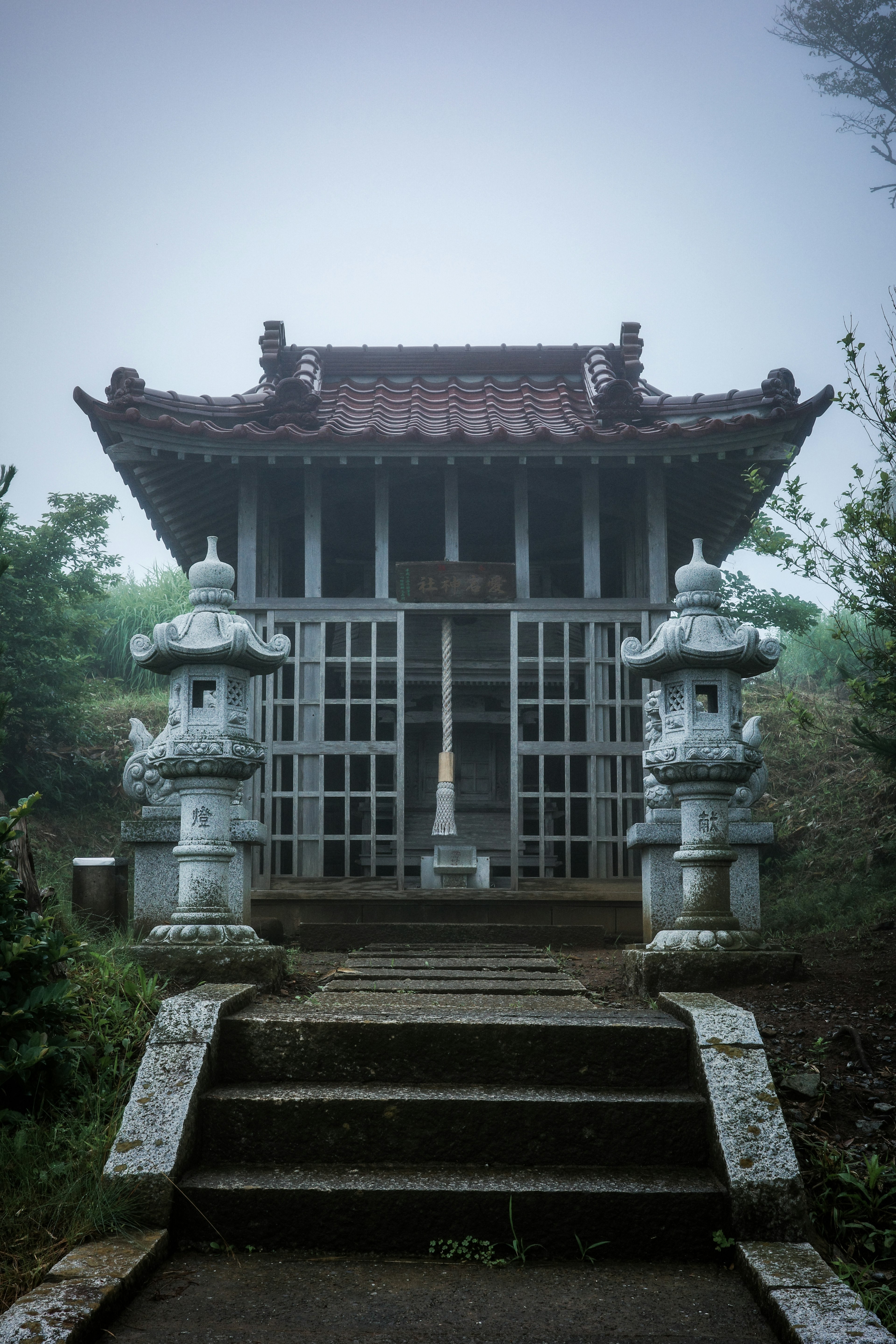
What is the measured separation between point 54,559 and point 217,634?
32.3 ft

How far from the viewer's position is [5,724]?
13188 millimetres

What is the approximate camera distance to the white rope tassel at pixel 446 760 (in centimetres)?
959

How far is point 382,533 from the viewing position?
973 centimetres

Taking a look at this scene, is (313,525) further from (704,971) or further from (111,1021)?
(111,1021)

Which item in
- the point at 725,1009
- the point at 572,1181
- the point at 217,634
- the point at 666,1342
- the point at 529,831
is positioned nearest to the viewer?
the point at 666,1342

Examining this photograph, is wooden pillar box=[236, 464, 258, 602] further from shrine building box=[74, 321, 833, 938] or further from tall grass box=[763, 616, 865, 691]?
tall grass box=[763, 616, 865, 691]

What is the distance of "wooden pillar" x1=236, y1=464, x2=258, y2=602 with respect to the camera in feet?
31.0

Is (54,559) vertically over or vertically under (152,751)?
over

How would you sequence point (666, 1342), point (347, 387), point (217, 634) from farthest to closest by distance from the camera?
point (347, 387)
point (217, 634)
point (666, 1342)

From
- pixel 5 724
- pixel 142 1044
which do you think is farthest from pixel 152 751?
pixel 5 724

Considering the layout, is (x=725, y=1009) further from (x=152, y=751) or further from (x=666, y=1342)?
(x=152, y=751)

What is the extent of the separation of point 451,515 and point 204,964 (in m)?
5.99

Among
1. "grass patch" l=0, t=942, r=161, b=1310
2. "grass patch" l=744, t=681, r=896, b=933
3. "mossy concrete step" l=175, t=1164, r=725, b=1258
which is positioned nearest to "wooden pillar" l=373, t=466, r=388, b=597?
"grass patch" l=744, t=681, r=896, b=933

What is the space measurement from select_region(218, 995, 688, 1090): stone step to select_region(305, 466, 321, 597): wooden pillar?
6140mm
